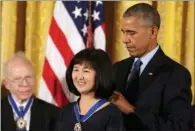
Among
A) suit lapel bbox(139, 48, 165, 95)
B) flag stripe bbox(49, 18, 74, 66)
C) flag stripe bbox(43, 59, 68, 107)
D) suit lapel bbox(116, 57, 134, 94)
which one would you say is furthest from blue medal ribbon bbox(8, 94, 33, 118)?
suit lapel bbox(139, 48, 165, 95)

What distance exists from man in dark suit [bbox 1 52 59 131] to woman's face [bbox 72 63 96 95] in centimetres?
63

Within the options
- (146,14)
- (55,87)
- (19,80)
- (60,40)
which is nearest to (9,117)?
(19,80)

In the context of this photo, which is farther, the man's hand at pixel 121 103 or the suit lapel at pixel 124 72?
the suit lapel at pixel 124 72

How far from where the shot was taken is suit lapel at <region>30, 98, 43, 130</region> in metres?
2.12

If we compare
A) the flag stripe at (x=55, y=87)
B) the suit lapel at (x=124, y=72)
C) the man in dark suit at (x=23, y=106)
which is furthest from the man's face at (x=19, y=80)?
the suit lapel at (x=124, y=72)

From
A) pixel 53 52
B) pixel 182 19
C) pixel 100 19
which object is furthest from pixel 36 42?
pixel 182 19

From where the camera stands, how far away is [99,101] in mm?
1524

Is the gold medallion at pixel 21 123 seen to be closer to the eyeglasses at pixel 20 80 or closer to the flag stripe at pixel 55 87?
the eyeglasses at pixel 20 80

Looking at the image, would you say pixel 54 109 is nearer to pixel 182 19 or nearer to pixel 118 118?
pixel 118 118

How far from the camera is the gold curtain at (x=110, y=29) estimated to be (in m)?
2.66

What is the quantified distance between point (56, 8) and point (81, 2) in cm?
15

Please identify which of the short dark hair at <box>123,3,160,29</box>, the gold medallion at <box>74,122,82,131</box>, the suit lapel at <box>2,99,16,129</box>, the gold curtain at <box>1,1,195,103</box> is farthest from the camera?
the gold curtain at <box>1,1,195,103</box>

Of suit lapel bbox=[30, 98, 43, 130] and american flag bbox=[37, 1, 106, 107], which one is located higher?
american flag bbox=[37, 1, 106, 107]

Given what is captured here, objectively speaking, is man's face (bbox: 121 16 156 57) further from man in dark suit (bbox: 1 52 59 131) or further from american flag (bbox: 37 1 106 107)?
american flag (bbox: 37 1 106 107)
